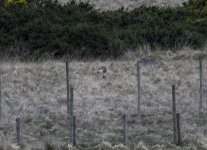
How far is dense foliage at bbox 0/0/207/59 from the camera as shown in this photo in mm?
18531

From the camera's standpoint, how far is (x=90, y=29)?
63.1 feet

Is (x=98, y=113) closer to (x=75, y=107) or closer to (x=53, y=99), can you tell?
(x=75, y=107)

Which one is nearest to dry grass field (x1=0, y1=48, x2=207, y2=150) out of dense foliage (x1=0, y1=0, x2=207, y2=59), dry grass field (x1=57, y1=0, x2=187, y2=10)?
dense foliage (x1=0, y1=0, x2=207, y2=59)

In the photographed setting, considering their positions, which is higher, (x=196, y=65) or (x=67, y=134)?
(x=196, y=65)

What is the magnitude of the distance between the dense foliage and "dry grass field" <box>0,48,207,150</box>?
1019mm

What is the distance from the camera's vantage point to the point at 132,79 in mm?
15531

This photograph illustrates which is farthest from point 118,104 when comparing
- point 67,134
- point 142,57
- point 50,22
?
point 50,22

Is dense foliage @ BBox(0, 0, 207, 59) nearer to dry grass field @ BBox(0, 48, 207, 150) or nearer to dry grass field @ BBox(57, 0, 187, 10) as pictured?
dry grass field @ BBox(0, 48, 207, 150)

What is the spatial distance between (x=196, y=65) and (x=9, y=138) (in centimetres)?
784

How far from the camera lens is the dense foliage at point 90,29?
18.5 meters

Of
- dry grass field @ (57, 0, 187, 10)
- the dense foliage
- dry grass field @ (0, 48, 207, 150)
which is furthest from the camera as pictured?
dry grass field @ (57, 0, 187, 10)

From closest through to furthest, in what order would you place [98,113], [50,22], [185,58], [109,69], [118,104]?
[98,113]
[118,104]
[109,69]
[185,58]
[50,22]

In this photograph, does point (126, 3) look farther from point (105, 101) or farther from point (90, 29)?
point (105, 101)

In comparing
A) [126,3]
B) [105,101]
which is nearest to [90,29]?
[105,101]
